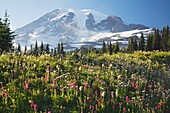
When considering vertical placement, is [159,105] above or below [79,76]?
below

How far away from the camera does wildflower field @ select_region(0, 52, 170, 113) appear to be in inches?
365

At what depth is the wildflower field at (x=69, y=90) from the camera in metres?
9.27

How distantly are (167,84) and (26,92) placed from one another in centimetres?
691

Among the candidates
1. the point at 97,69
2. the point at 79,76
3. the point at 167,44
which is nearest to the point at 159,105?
the point at 79,76

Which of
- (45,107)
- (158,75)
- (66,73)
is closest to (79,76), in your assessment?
(66,73)

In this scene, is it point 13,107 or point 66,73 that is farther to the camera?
point 66,73

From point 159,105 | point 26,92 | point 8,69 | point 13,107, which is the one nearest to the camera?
point 13,107

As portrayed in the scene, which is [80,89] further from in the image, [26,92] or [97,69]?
[97,69]

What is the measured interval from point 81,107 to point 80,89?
4.25 feet

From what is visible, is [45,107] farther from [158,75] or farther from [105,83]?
[158,75]

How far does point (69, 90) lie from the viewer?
10.4 metres

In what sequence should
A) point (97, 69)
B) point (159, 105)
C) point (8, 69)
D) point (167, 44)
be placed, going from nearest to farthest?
1. point (159, 105)
2. point (8, 69)
3. point (97, 69)
4. point (167, 44)

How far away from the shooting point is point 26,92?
978 centimetres

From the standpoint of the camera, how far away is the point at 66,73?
12.0 meters
